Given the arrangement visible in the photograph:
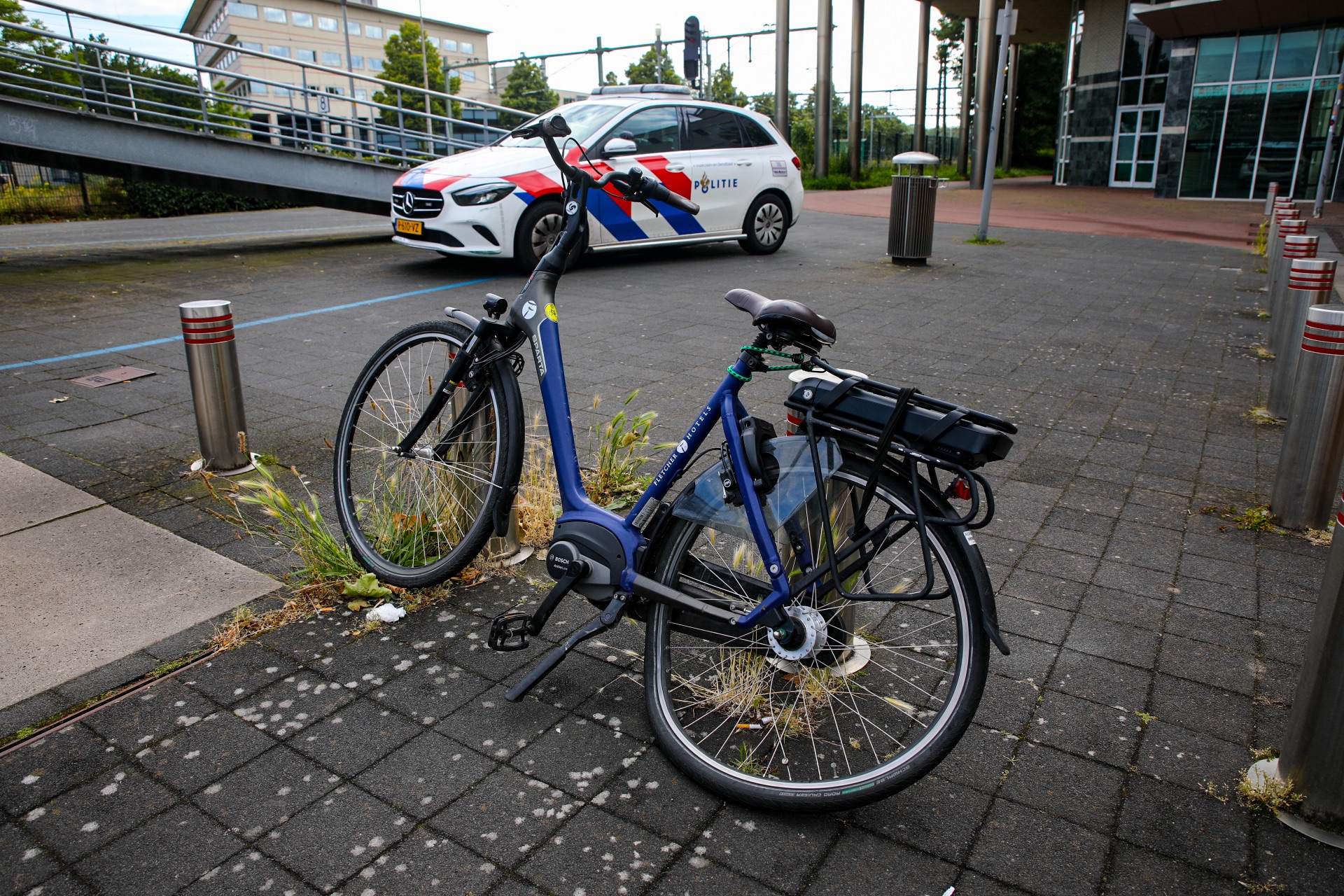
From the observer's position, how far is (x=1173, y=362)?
24.4 feet

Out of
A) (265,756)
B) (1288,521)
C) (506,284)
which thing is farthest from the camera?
(506,284)

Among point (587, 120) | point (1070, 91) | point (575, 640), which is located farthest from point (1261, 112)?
point (575, 640)

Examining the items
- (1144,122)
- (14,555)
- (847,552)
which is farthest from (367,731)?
(1144,122)

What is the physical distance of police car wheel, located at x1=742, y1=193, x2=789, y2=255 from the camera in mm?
12797

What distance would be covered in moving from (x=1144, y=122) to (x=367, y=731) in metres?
34.0

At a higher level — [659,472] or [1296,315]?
[659,472]

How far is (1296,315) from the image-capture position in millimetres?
6262

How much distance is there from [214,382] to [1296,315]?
263 inches

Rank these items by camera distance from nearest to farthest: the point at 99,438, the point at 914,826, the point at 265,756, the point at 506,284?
the point at 914,826, the point at 265,756, the point at 99,438, the point at 506,284

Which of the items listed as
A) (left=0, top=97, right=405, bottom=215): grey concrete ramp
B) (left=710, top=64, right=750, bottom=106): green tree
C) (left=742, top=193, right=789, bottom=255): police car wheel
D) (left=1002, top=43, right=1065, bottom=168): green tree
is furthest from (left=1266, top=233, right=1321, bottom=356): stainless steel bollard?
(left=710, top=64, right=750, bottom=106): green tree

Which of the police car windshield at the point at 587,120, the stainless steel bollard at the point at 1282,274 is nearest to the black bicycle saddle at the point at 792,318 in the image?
the stainless steel bollard at the point at 1282,274

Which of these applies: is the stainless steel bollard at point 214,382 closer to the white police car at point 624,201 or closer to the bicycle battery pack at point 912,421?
the bicycle battery pack at point 912,421

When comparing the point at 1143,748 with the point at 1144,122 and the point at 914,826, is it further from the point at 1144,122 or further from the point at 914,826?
the point at 1144,122

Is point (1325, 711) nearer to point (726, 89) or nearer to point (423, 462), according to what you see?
point (423, 462)
